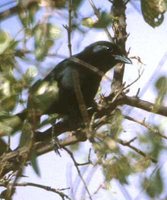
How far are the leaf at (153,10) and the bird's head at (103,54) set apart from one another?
0.97m

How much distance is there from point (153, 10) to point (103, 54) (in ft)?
4.33

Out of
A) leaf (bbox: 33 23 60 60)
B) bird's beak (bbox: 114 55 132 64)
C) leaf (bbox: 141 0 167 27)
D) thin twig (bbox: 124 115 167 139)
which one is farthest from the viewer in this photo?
bird's beak (bbox: 114 55 132 64)

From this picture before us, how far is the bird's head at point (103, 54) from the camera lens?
2768 millimetres

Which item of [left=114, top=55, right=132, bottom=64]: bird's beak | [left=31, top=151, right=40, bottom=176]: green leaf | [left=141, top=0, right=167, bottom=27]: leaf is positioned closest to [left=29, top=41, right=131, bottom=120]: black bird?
[left=114, top=55, right=132, bottom=64]: bird's beak

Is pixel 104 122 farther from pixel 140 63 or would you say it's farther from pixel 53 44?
Result: pixel 53 44

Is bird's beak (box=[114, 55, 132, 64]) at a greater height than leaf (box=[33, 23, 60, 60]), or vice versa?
leaf (box=[33, 23, 60, 60])

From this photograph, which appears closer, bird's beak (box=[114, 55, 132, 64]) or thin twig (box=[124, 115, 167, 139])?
thin twig (box=[124, 115, 167, 139])

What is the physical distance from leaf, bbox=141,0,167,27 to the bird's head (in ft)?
3.17

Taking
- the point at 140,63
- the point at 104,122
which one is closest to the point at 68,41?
the point at 104,122

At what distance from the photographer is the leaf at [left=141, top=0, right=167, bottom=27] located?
1505 mm

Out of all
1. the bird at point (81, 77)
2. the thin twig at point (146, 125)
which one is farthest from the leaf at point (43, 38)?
the bird at point (81, 77)

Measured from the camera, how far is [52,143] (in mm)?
1969

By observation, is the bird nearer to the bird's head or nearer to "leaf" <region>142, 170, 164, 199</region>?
the bird's head

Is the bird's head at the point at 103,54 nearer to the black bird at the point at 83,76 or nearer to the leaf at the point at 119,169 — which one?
the black bird at the point at 83,76
